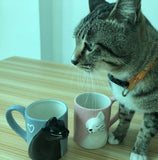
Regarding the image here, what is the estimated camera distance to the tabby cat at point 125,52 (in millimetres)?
414

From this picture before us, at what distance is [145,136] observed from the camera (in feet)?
1.69

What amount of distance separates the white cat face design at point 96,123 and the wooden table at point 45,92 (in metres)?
0.06

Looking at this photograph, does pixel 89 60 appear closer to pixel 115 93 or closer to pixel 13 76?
pixel 115 93

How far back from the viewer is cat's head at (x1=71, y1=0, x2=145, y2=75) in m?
0.41

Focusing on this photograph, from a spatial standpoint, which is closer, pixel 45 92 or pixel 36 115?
pixel 36 115

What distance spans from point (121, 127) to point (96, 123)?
0.37 feet

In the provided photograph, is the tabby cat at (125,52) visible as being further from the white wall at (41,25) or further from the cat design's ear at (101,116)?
the white wall at (41,25)

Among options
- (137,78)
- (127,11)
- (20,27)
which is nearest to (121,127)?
(137,78)

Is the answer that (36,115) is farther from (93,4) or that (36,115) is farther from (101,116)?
(93,4)

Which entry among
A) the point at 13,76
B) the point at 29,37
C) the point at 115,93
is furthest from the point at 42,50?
the point at 115,93

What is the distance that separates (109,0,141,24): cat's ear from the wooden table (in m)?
0.15

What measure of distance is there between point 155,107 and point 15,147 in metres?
0.33

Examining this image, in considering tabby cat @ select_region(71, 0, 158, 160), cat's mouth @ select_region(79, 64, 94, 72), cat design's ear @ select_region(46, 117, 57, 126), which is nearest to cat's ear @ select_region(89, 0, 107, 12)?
tabby cat @ select_region(71, 0, 158, 160)

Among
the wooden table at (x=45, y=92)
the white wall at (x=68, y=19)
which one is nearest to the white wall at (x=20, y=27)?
the white wall at (x=68, y=19)
